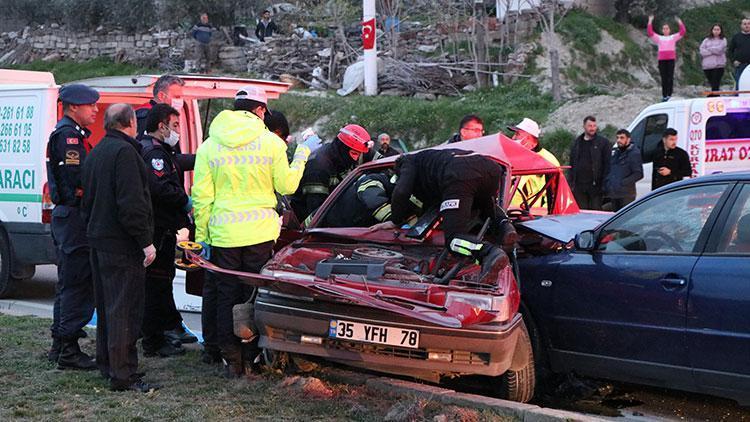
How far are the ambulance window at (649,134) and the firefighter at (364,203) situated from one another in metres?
7.56

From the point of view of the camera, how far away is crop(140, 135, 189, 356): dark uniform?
7.29m

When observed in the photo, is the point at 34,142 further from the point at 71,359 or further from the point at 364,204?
the point at 364,204

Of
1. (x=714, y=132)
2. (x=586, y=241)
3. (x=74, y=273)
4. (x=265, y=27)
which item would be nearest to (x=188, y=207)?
(x=74, y=273)

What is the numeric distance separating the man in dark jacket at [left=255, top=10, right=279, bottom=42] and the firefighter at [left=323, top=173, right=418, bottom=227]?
2009cm

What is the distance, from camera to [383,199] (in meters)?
7.18

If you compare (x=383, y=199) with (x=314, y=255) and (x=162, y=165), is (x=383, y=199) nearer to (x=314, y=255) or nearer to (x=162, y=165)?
(x=314, y=255)

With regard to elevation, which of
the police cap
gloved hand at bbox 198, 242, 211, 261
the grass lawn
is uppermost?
the police cap

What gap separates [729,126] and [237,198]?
887 centimetres

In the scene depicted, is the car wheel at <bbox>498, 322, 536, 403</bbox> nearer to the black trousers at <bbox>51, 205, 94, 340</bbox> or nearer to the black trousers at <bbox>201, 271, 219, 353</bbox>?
the black trousers at <bbox>201, 271, 219, 353</bbox>

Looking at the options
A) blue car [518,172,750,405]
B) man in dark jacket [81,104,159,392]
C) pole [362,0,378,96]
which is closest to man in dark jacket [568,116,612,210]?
blue car [518,172,750,405]

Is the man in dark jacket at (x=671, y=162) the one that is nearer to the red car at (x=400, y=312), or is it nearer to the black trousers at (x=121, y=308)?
the red car at (x=400, y=312)

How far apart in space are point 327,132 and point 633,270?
15.6 m

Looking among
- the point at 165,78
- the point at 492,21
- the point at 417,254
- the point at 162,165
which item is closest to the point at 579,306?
the point at 417,254

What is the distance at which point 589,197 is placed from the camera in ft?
45.5
